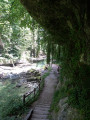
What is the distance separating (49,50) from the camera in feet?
18.7

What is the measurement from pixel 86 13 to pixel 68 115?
3.31 m

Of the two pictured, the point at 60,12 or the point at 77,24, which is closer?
the point at 77,24

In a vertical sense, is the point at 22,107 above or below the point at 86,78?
below

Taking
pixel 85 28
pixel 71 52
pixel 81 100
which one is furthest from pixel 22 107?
pixel 85 28

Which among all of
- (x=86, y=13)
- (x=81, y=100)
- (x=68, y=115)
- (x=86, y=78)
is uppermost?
(x=86, y=13)

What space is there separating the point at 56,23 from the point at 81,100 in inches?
127

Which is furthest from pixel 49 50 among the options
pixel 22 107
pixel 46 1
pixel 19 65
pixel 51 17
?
pixel 19 65

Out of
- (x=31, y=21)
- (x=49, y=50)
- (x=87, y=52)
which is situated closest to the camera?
(x=87, y=52)

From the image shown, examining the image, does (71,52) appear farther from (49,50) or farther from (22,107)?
(22,107)

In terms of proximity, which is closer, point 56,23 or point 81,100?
point 81,100

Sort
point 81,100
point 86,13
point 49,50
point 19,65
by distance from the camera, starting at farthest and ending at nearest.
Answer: point 19,65, point 49,50, point 81,100, point 86,13

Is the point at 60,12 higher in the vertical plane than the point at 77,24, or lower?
higher

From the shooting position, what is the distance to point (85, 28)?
2.52 m

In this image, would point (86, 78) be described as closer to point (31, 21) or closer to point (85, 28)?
point (85, 28)
